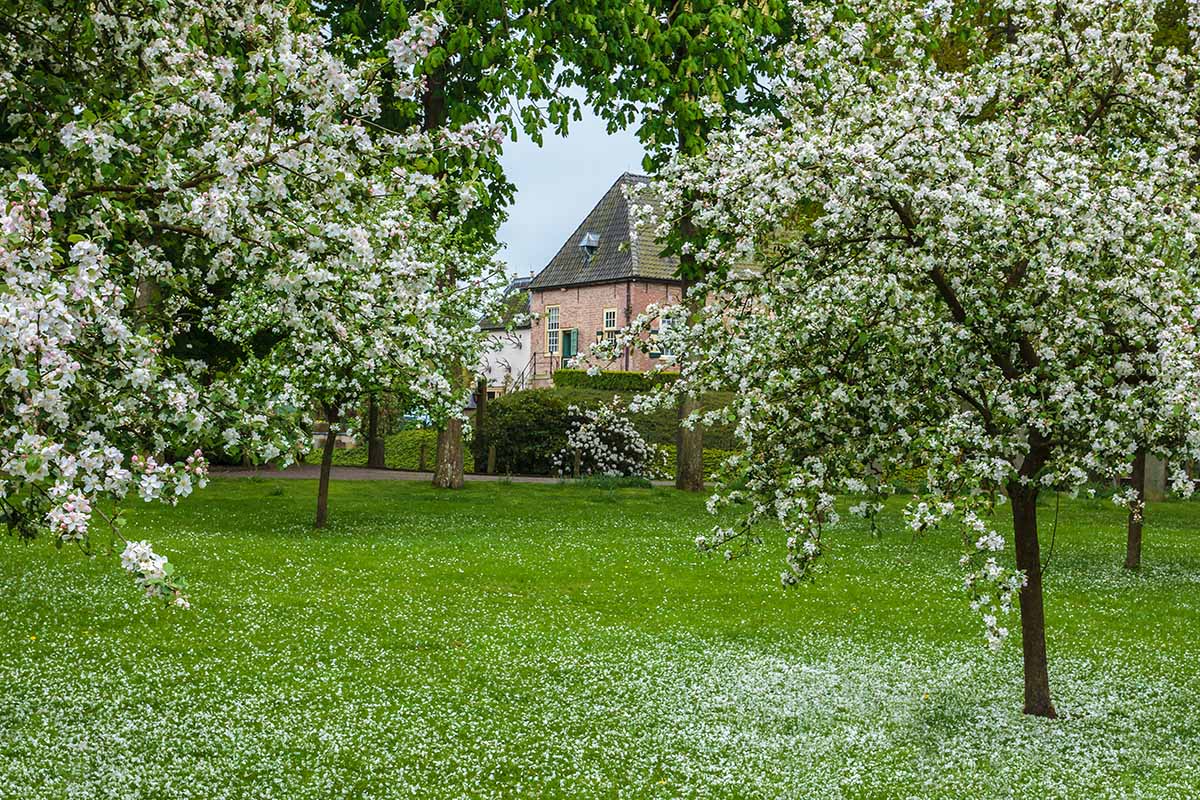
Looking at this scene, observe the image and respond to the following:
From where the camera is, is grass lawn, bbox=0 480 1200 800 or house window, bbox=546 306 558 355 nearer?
grass lawn, bbox=0 480 1200 800

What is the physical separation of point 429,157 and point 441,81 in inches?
839

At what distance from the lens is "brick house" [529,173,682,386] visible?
5931 cm

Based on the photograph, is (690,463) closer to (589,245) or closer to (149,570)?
(149,570)

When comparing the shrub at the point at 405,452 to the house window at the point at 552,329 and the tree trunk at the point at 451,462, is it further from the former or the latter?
the house window at the point at 552,329

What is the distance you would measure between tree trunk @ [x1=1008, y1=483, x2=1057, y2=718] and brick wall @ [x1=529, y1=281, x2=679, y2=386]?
145 ft

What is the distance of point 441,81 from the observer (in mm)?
27594

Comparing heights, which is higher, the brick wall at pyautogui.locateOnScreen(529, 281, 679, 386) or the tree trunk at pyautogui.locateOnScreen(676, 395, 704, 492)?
the brick wall at pyautogui.locateOnScreen(529, 281, 679, 386)

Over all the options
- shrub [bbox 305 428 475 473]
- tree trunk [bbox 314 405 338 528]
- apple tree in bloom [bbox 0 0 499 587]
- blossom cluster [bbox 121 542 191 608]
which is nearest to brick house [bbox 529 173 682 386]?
shrub [bbox 305 428 475 473]

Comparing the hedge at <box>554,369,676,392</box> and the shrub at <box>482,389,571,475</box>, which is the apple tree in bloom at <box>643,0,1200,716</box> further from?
the hedge at <box>554,369,676,392</box>

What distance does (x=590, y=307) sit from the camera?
207ft

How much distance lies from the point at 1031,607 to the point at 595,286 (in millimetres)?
52830

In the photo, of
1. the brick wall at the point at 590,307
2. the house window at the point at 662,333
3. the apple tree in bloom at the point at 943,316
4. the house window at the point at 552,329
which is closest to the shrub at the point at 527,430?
the brick wall at the point at 590,307

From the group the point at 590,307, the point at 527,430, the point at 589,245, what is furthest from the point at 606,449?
the point at 589,245

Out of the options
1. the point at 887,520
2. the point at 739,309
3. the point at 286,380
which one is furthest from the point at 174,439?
the point at 887,520
